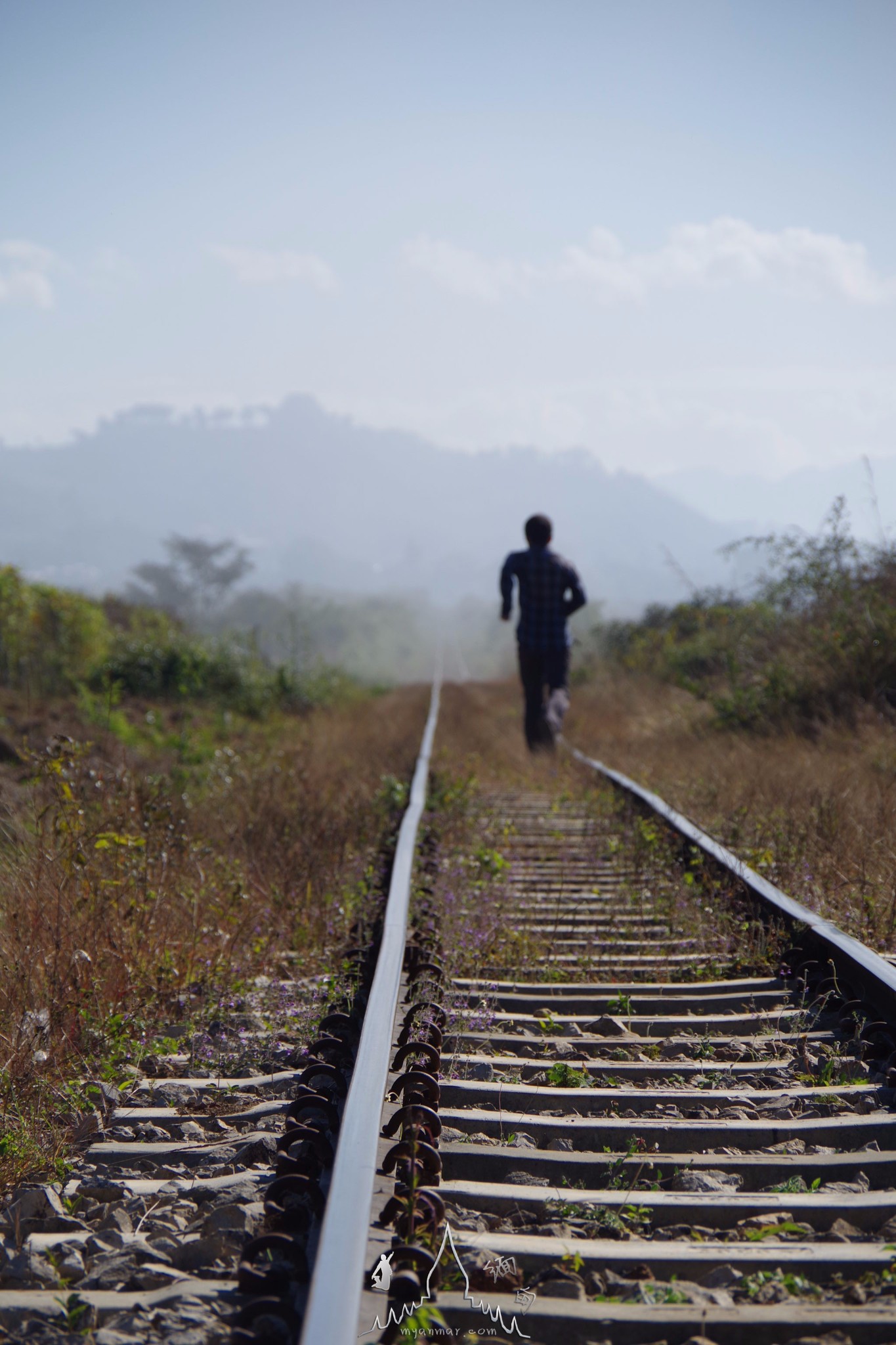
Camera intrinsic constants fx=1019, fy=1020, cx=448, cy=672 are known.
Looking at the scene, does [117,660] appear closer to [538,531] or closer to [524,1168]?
[538,531]

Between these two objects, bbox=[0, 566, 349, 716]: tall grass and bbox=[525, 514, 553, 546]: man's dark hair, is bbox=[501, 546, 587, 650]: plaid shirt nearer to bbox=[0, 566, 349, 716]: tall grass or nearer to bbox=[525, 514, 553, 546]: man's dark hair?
bbox=[525, 514, 553, 546]: man's dark hair

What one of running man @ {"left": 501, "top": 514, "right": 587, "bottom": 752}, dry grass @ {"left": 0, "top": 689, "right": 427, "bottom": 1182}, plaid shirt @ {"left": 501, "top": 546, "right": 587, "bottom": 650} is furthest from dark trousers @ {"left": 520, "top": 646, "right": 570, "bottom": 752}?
dry grass @ {"left": 0, "top": 689, "right": 427, "bottom": 1182}

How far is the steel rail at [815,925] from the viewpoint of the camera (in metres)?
2.99

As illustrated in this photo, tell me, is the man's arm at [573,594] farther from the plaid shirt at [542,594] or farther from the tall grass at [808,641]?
the tall grass at [808,641]

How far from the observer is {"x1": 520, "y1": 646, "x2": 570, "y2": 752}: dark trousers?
352 inches

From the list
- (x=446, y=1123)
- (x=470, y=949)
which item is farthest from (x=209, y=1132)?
(x=470, y=949)

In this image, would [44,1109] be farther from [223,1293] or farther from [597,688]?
[597,688]

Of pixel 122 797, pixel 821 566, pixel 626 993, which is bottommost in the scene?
pixel 626 993

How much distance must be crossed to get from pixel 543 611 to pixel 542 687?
0.74 meters

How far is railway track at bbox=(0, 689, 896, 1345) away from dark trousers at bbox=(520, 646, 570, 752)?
5102mm

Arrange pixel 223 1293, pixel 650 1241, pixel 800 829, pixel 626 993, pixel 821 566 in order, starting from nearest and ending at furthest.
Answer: pixel 223 1293 → pixel 650 1241 → pixel 626 993 → pixel 800 829 → pixel 821 566

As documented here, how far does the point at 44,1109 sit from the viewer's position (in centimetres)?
271

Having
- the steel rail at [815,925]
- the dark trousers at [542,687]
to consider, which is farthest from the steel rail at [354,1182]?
the dark trousers at [542,687]

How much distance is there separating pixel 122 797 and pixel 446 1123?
3.39 meters
